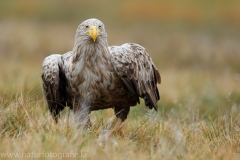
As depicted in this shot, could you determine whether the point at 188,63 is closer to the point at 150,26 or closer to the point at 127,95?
the point at 150,26

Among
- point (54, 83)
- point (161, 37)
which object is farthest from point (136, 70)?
point (161, 37)

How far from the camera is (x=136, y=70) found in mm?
6605

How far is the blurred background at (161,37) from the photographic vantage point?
1141cm

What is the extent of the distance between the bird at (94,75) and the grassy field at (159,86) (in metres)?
0.23

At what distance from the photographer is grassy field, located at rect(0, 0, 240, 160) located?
523cm

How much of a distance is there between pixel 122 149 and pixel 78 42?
186 cm

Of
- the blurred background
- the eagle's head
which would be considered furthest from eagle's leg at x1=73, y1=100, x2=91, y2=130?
the blurred background

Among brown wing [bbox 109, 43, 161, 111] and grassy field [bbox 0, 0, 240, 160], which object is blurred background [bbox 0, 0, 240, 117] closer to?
grassy field [bbox 0, 0, 240, 160]

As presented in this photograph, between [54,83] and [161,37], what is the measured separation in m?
10.6

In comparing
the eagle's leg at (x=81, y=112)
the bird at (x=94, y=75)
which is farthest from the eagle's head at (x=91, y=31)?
the eagle's leg at (x=81, y=112)

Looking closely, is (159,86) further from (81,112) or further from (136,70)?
(81,112)

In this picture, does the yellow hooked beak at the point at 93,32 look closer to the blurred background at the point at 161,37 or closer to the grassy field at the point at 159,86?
the grassy field at the point at 159,86

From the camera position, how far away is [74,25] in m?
17.3

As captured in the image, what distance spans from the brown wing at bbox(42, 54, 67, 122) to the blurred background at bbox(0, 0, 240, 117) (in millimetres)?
2738
